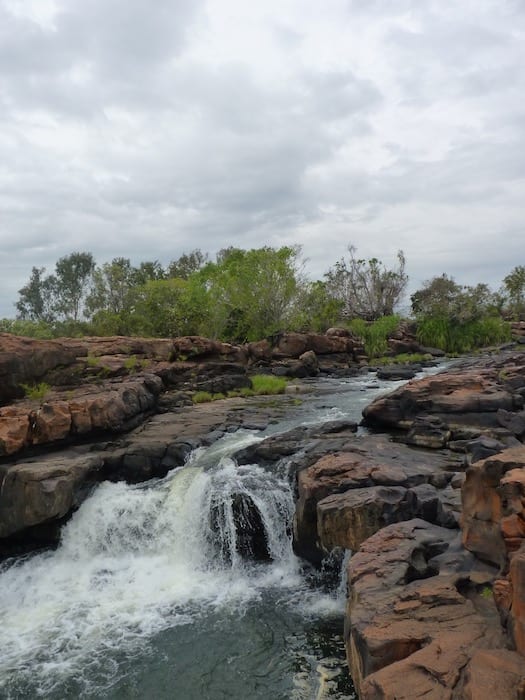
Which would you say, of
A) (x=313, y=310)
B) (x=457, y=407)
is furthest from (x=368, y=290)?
(x=457, y=407)

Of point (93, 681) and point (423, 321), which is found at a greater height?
point (423, 321)

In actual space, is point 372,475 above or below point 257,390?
below

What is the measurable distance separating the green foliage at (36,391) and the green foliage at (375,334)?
73.2 ft

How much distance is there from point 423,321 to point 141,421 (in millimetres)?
25604

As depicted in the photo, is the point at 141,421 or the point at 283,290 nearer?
the point at 141,421

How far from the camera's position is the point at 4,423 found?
39.1ft

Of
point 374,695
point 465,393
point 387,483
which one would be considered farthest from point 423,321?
point 374,695

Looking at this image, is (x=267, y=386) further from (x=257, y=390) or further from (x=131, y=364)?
(x=131, y=364)

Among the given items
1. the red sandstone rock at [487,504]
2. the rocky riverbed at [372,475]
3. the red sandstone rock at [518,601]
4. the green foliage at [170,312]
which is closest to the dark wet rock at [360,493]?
the rocky riverbed at [372,475]

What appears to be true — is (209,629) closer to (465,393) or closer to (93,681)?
(93,681)

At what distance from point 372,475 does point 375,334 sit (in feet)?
85.2

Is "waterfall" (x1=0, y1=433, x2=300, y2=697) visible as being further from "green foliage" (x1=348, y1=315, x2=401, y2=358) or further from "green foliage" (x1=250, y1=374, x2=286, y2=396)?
"green foliage" (x1=348, y1=315, x2=401, y2=358)

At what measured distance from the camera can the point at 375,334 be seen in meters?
34.1

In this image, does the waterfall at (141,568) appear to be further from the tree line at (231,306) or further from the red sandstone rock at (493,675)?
the tree line at (231,306)
